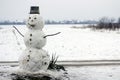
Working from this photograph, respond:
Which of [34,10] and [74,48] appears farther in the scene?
[74,48]

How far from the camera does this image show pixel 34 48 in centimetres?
756

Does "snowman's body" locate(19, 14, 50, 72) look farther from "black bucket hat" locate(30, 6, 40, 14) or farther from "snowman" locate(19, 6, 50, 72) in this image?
"black bucket hat" locate(30, 6, 40, 14)

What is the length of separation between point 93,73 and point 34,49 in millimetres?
2766

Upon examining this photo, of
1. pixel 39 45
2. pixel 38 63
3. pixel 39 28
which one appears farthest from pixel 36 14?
pixel 38 63

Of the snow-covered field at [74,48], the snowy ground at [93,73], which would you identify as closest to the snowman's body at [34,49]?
the snowy ground at [93,73]

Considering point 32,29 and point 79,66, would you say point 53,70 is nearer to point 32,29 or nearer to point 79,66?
point 32,29

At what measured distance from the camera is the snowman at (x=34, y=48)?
7430 millimetres

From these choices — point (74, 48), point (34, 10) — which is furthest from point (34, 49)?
point (74, 48)

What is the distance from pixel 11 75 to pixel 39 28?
175cm

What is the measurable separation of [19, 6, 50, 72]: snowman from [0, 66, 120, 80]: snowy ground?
775mm

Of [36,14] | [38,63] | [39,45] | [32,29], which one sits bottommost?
[38,63]

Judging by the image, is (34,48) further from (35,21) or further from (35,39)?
(35,21)

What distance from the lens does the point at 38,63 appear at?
7.45 metres

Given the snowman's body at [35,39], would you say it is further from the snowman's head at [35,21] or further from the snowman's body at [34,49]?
the snowman's head at [35,21]
